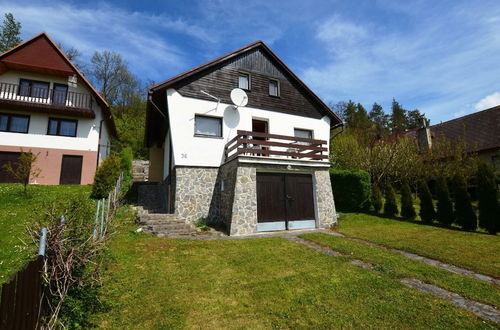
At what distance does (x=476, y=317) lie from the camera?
366cm

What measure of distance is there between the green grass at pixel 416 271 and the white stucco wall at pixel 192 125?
21.8 ft

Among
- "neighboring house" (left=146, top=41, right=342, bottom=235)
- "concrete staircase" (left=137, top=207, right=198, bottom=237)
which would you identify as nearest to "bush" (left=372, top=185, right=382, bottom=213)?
"neighboring house" (left=146, top=41, right=342, bottom=235)

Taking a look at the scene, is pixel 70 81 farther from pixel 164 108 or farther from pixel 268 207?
pixel 268 207

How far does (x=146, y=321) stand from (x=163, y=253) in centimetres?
336

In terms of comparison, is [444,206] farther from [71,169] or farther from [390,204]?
[71,169]

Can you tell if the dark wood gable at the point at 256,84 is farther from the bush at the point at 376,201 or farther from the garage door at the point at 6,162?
the garage door at the point at 6,162

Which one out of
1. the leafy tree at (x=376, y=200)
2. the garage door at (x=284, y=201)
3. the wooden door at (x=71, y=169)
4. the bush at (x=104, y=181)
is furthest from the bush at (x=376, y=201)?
the wooden door at (x=71, y=169)

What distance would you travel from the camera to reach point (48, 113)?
55.4 feet

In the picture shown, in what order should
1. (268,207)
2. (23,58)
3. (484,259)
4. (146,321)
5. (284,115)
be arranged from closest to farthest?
(146,321)
(484,259)
(268,207)
(284,115)
(23,58)

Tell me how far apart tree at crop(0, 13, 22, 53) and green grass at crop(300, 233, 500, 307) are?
37956mm

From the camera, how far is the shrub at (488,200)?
34.2 feet

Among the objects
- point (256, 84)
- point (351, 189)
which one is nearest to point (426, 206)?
point (351, 189)

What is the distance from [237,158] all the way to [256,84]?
18.5 ft

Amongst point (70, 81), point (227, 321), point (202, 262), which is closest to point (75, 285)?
point (227, 321)
